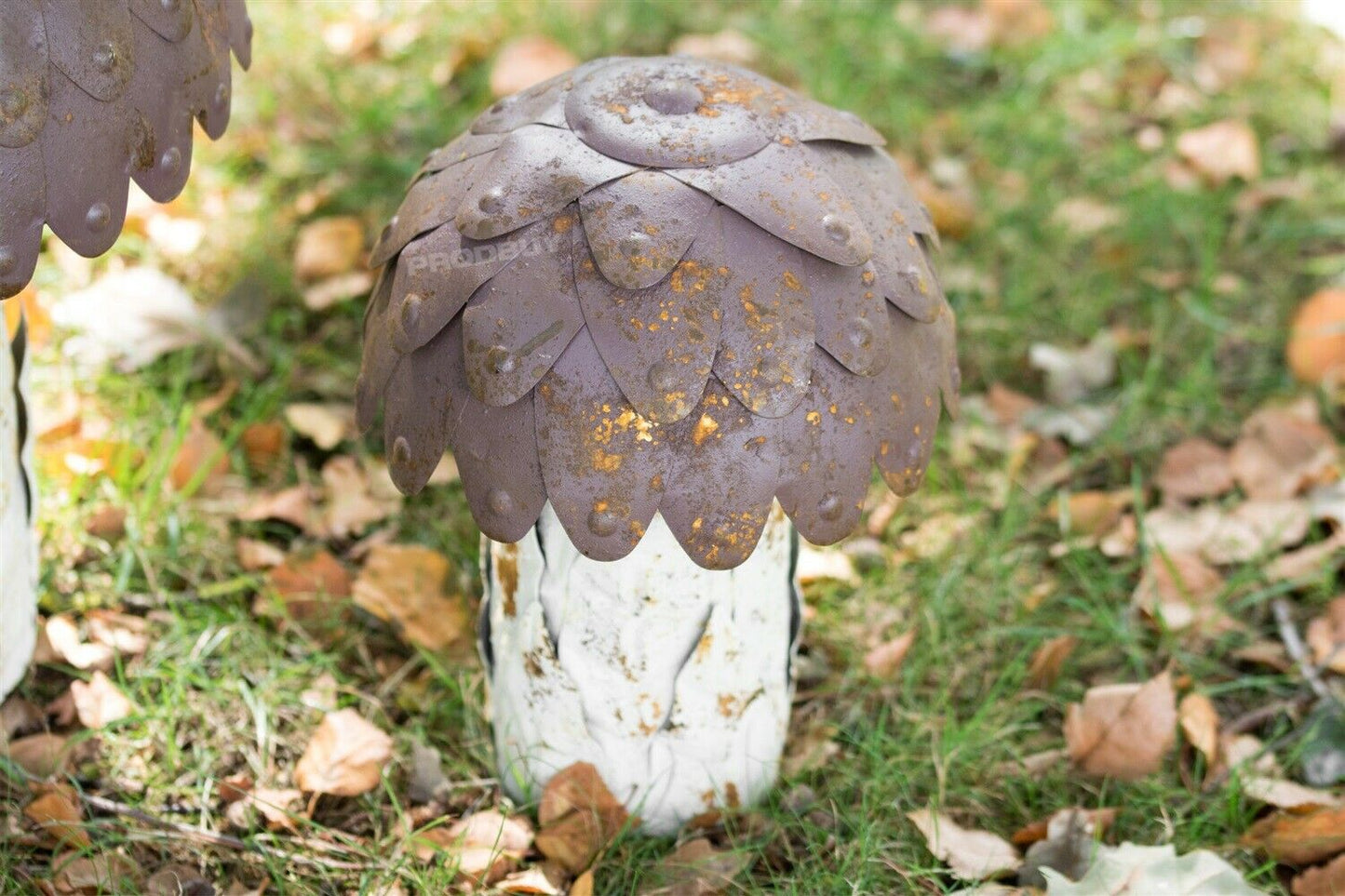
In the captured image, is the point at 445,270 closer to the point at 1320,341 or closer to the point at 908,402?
the point at 908,402

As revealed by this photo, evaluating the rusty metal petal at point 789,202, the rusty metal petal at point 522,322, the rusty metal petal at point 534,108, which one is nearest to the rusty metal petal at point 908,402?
the rusty metal petal at point 789,202

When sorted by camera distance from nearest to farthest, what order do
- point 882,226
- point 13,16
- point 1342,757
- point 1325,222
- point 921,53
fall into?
point 13,16, point 882,226, point 1342,757, point 1325,222, point 921,53

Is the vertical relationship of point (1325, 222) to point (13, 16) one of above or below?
below

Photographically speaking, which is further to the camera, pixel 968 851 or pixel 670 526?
pixel 968 851

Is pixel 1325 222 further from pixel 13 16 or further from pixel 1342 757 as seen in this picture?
pixel 13 16

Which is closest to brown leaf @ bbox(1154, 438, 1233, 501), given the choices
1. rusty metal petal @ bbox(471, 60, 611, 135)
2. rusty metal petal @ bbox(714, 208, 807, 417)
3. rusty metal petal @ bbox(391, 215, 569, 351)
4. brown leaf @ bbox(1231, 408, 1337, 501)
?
brown leaf @ bbox(1231, 408, 1337, 501)

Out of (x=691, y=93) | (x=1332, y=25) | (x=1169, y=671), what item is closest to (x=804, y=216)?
(x=691, y=93)

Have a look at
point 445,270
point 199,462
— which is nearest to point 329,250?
point 199,462

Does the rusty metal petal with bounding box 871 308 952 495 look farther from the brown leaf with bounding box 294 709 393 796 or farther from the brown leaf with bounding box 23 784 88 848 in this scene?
the brown leaf with bounding box 23 784 88 848

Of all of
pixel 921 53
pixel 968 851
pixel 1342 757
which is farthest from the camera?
pixel 921 53
